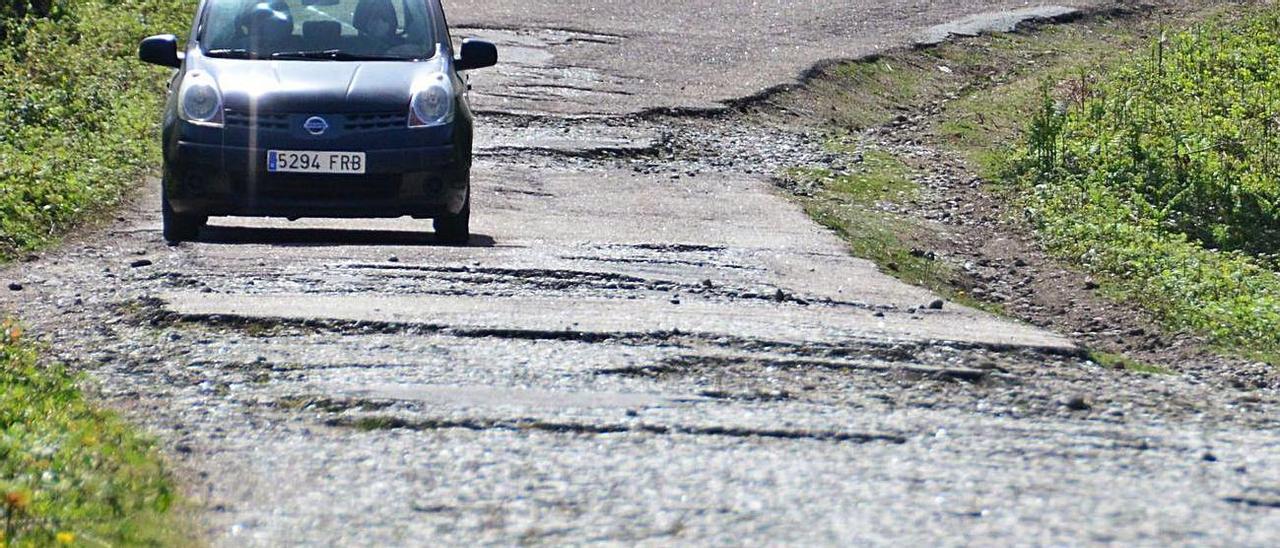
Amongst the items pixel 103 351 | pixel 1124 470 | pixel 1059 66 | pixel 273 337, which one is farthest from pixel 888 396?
pixel 1059 66

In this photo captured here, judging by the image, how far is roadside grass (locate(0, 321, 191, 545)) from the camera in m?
4.57

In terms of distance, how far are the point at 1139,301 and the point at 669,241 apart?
8.27ft

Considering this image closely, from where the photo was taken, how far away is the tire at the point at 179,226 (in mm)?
9578

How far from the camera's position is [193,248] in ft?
30.0

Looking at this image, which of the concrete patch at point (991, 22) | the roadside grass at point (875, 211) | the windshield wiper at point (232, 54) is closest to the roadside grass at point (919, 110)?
the roadside grass at point (875, 211)

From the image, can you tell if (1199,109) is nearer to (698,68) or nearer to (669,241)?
(698,68)

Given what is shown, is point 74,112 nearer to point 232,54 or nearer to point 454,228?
point 232,54

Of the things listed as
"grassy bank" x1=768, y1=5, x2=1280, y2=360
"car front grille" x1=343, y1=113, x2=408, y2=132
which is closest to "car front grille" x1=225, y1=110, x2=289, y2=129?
"car front grille" x1=343, y1=113, x2=408, y2=132

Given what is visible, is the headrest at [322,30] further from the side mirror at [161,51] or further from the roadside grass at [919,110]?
the roadside grass at [919,110]

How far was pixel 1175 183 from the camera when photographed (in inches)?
516

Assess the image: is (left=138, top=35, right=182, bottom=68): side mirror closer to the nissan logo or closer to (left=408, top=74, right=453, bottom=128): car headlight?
the nissan logo

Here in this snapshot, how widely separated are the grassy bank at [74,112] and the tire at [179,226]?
65 centimetres

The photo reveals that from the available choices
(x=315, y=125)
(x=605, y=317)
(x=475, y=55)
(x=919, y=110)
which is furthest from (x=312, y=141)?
(x=919, y=110)

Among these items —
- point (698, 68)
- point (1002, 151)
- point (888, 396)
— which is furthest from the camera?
point (698, 68)
